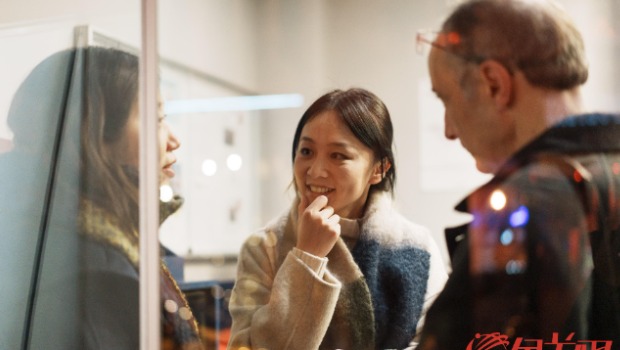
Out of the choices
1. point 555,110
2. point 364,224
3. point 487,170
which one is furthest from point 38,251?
point 555,110

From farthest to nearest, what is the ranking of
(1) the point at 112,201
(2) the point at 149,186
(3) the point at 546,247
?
(1) the point at 112,201
(2) the point at 149,186
(3) the point at 546,247

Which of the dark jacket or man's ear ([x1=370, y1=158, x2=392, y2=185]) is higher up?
man's ear ([x1=370, y1=158, x2=392, y2=185])

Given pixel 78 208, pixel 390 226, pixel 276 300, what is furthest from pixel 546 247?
pixel 78 208

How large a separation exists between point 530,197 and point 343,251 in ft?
1.49

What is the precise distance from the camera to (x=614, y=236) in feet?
5.06

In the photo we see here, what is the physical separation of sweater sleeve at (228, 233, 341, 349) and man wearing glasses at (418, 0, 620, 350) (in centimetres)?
27

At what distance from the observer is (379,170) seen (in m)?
1.70

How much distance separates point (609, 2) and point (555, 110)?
28 centimetres

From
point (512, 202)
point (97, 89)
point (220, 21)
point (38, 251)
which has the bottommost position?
point (38, 251)

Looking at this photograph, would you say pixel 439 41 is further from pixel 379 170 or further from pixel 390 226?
pixel 390 226

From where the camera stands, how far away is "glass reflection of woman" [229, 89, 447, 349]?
1661mm

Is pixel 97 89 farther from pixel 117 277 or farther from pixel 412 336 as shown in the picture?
pixel 412 336

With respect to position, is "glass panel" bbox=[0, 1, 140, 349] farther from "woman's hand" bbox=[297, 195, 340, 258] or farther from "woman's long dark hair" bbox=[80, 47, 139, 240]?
"woman's hand" bbox=[297, 195, 340, 258]

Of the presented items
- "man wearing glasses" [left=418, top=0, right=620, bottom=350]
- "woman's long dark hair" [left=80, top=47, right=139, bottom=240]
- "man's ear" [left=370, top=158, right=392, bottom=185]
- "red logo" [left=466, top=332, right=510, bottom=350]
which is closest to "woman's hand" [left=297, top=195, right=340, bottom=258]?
"man's ear" [left=370, top=158, right=392, bottom=185]
